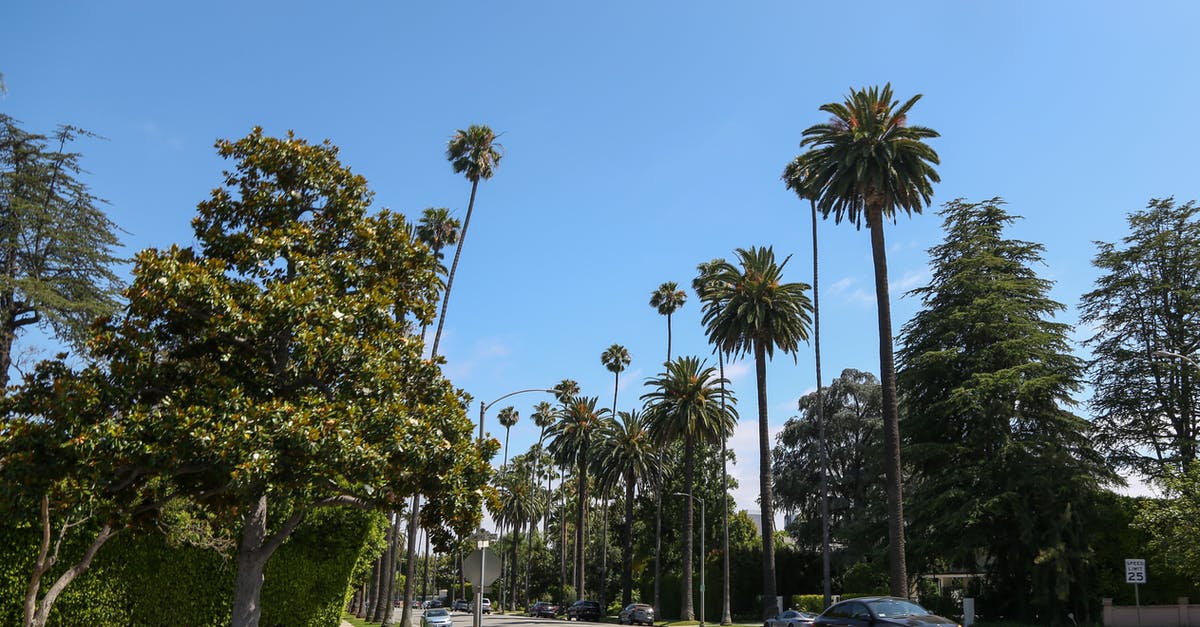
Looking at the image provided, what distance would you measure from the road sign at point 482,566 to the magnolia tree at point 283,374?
1.68 m

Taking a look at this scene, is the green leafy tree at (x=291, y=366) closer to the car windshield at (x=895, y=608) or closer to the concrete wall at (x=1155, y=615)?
the car windshield at (x=895, y=608)

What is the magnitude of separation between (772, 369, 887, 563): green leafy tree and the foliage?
30.1 metres

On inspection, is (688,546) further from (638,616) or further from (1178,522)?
(1178,522)

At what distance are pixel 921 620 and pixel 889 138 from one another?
25293 millimetres

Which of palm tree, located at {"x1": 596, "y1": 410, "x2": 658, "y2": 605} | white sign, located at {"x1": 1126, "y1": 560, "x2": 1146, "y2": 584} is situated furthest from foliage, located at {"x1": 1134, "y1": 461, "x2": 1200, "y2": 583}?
palm tree, located at {"x1": 596, "y1": 410, "x2": 658, "y2": 605}

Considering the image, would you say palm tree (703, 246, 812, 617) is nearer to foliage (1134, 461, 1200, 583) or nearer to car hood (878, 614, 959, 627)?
foliage (1134, 461, 1200, 583)

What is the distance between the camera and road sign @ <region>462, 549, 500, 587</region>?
1984cm

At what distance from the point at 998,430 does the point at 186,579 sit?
1451 inches

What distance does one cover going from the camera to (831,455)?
7206cm

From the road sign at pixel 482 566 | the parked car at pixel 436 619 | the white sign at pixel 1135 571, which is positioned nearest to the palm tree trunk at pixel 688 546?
the parked car at pixel 436 619

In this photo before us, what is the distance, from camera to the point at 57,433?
14227 mm

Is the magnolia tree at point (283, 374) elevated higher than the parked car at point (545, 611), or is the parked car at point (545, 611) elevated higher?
the magnolia tree at point (283, 374)

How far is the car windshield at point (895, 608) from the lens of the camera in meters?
17.2

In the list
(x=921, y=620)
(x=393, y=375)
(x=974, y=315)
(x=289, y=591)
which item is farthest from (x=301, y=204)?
(x=974, y=315)
